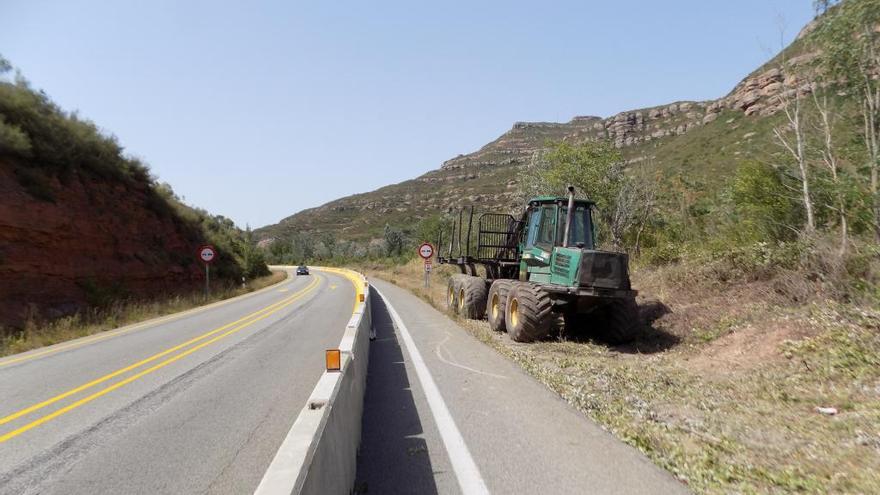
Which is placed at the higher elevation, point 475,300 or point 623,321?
point 475,300

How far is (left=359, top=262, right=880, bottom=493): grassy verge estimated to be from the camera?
4.51 metres

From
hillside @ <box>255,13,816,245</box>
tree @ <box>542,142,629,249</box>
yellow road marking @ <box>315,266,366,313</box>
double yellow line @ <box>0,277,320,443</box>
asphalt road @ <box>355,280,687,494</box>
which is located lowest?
asphalt road @ <box>355,280,687,494</box>

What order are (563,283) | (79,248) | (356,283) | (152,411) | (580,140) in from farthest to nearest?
1. (580,140)
2. (356,283)
3. (79,248)
4. (563,283)
5. (152,411)

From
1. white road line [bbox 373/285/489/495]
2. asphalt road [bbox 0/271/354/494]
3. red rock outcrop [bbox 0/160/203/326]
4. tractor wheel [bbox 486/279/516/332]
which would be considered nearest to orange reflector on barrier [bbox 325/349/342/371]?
asphalt road [bbox 0/271/354/494]

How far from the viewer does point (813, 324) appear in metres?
7.96

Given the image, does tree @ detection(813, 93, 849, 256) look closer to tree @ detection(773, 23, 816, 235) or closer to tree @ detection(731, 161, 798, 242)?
tree @ detection(773, 23, 816, 235)

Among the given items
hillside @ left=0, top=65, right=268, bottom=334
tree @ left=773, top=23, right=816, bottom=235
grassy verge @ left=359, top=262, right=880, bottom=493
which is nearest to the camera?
grassy verge @ left=359, top=262, right=880, bottom=493

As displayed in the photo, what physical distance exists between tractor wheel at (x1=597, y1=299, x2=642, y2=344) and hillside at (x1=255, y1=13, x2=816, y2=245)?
Result: 5.48 m

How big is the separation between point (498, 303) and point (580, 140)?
3317cm

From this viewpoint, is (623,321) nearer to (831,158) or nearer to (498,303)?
(498,303)

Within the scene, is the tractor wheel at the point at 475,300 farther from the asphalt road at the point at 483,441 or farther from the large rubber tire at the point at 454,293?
the asphalt road at the point at 483,441

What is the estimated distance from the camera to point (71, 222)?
2083 cm

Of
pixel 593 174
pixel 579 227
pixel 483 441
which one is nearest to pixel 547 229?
pixel 579 227

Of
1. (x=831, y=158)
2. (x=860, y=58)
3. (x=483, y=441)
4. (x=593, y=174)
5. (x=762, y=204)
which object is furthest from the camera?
(x=593, y=174)
